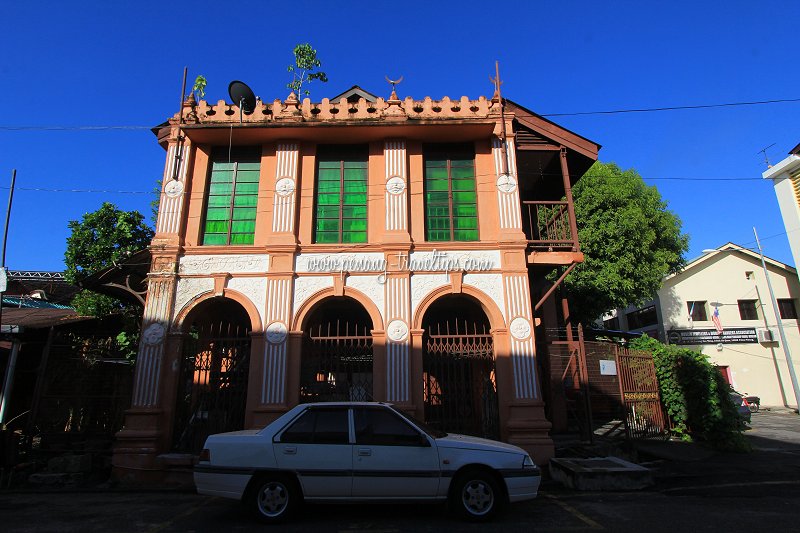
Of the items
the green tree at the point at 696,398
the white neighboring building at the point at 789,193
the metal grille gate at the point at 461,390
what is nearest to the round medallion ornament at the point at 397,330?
the metal grille gate at the point at 461,390

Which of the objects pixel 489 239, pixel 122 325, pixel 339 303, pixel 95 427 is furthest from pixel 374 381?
pixel 122 325

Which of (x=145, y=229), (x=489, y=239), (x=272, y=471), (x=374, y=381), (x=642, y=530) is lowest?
(x=642, y=530)

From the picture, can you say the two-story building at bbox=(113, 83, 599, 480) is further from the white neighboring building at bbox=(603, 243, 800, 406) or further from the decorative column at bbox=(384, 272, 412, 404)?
the white neighboring building at bbox=(603, 243, 800, 406)

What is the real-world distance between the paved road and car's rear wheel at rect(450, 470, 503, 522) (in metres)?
0.15

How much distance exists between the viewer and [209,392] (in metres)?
10.4

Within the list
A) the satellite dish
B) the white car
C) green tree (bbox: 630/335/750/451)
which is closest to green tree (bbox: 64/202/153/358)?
the satellite dish

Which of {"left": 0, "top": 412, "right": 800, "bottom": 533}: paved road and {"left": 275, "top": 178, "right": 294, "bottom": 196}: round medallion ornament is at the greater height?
{"left": 275, "top": 178, "right": 294, "bottom": 196}: round medallion ornament

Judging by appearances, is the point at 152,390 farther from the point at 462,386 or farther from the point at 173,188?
the point at 462,386

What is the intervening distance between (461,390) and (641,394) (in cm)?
580

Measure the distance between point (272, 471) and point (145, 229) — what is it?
1477cm

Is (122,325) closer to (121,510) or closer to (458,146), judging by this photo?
(121,510)

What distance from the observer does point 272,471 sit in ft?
19.4

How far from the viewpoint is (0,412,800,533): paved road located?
567cm

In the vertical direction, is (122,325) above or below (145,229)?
below
